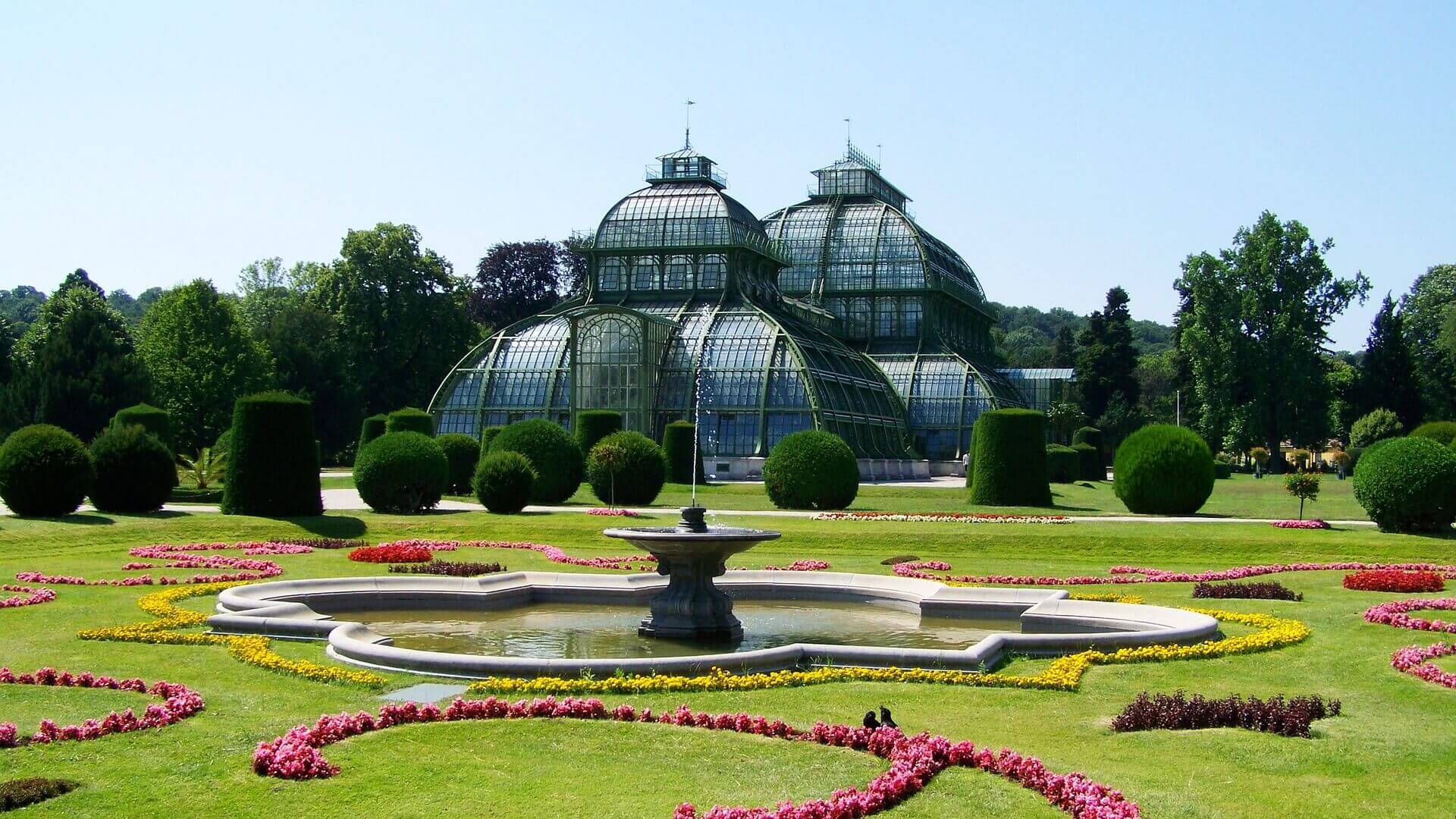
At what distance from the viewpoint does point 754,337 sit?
65625 millimetres

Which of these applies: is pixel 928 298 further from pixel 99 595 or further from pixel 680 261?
pixel 99 595

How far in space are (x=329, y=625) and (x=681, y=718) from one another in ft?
→ 20.7

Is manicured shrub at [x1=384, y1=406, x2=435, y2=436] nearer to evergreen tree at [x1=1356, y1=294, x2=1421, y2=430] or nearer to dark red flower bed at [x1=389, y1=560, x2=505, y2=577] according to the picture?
dark red flower bed at [x1=389, y1=560, x2=505, y2=577]

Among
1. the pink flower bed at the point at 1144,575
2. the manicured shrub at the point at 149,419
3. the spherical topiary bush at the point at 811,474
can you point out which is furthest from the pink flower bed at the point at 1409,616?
the manicured shrub at the point at 149,419

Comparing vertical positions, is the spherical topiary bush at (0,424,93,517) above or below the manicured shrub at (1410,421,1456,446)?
below

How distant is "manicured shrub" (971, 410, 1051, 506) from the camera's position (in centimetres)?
4038

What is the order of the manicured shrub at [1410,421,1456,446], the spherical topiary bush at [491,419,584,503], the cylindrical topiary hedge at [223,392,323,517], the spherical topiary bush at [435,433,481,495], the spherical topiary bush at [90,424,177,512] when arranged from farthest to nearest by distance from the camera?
the spherical topiary bush at [435,433,481,495]
the manicured shrub at [1410,421,1456,446]
the spherical topiary bush at [491,419,584,503]
the spherical topiary bush at [90,424,177,512]
the cylindrical topiary hedge at [223,392,323,517]

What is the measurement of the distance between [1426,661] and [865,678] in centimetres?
624

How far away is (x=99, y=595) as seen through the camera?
64.4 feet

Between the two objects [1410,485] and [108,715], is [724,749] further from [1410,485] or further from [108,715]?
[1410,485]

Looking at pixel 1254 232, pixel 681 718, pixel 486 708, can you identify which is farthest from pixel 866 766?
pixel 1254 232

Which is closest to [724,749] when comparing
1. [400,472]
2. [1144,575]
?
[1144,575]

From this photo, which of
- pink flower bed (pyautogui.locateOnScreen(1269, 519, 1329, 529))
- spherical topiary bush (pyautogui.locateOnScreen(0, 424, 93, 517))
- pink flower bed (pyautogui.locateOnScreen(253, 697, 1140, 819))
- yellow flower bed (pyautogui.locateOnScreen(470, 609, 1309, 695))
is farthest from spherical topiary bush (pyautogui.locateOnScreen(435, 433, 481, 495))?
pink flower bed (pyautogui.locateOnScreen(253, 697, 1140, 819))

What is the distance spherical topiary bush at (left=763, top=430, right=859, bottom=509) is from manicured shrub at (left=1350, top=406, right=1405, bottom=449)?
163ft
